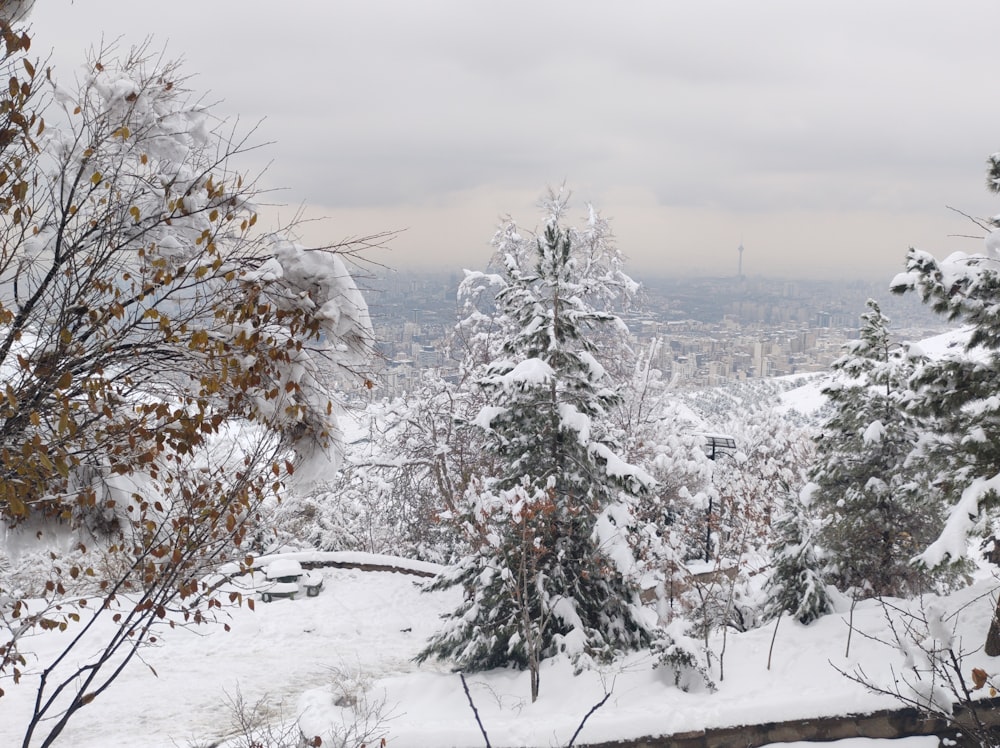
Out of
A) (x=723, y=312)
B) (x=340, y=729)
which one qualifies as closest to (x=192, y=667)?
(x=340, y=729)

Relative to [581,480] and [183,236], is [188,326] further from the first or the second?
[581,480]

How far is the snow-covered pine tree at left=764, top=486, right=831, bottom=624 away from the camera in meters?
11.0

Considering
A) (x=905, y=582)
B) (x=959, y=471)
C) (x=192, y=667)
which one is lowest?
(x=192, y=667)

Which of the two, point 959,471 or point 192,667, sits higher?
point 959,471

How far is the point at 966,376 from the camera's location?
838cm

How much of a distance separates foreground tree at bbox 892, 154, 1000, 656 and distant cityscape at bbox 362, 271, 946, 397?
0.33m

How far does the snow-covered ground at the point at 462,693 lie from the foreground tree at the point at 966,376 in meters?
2.00

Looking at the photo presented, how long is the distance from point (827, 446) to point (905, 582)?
2612mm

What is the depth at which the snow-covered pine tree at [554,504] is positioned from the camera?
977cm

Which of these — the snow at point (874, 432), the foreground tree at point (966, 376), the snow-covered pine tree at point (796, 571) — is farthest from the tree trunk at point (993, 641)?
the snow at point (874, 432)

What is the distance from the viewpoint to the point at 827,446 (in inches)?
501

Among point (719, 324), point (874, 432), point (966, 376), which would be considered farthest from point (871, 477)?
point (719, 324)

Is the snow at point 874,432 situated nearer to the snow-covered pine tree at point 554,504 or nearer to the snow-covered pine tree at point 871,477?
the snow-covered pine tree at point 871,477

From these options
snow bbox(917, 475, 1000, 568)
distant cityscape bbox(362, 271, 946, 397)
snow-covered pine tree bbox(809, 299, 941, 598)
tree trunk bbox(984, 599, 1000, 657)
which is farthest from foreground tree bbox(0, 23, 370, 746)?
snow-covered pine tree bbox(809, 299, 941, 598)
